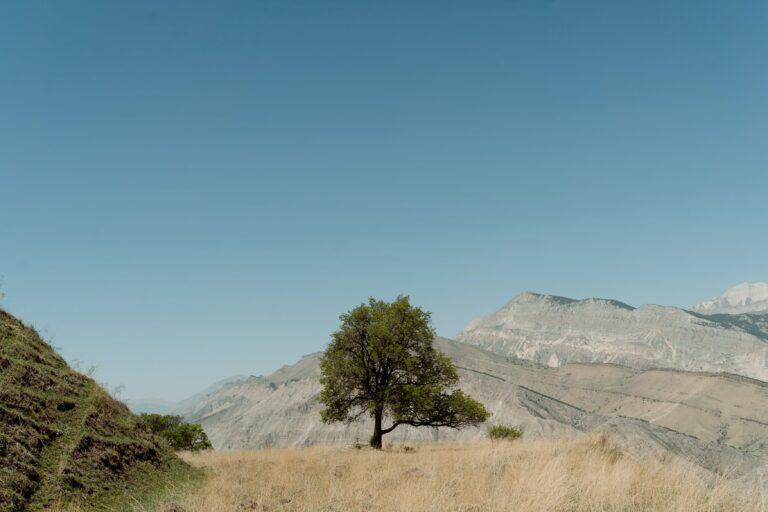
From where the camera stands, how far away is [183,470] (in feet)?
59.6

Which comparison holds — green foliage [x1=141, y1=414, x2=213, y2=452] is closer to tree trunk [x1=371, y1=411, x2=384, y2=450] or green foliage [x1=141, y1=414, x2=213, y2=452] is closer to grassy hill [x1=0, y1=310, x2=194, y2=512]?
tree trunk [x1=371, y1=411, x2=384, y2=450]

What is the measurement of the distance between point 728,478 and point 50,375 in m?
20.3

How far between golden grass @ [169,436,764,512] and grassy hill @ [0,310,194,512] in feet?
7.92

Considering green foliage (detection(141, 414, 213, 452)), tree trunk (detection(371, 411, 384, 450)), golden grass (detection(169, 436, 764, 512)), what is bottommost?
green foliage (detection(141, 414, 213, 452))

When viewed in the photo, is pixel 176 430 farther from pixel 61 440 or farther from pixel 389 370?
pixel 61 440

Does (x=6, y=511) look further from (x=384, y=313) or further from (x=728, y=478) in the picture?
(x=384, y=313)

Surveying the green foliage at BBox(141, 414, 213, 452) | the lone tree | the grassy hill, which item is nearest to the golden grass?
the grassy hill

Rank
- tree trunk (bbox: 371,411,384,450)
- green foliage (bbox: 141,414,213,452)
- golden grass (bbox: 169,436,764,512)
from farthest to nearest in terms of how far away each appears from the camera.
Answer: green foliage (bbox: 141,414,213,452) → tree trunk (bbox: 371,411,384,450) → golden grass (bbox: 169,436,764,512)

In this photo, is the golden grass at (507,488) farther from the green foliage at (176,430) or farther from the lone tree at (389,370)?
the green foliage at (176,430)

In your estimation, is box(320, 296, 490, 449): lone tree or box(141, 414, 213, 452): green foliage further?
box(141, 414, 213, 452): green foliage

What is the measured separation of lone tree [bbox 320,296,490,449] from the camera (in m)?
39.2

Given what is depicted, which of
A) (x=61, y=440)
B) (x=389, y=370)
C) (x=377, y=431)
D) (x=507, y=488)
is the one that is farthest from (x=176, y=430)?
(x=507, y=488)

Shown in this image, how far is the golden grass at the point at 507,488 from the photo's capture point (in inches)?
381

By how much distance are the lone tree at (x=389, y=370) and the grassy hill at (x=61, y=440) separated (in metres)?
21.5
